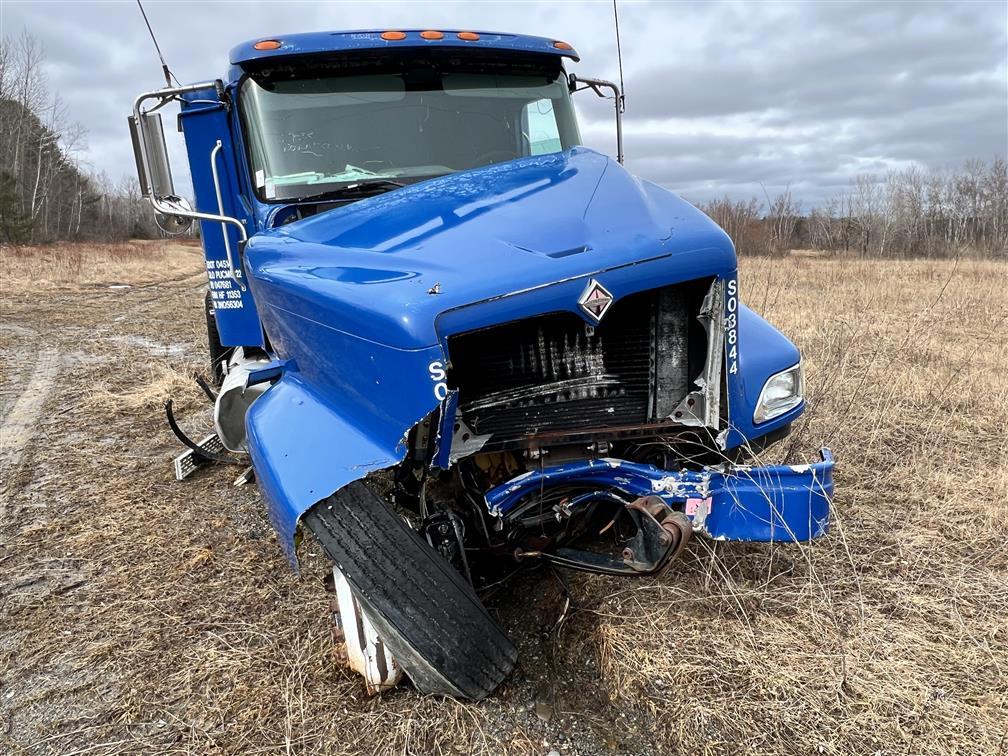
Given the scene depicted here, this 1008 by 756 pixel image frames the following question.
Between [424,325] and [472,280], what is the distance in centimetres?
22

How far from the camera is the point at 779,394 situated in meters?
2.85

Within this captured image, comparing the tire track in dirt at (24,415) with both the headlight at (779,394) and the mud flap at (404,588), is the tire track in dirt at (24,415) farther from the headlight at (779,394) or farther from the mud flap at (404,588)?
the headlight at (779,394)

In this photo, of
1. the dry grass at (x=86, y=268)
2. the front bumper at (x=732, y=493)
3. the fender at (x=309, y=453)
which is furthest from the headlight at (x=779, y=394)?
the dry grass at (x=86, y=268)

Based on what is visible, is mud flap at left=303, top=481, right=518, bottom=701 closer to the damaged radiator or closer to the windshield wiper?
the damaged radiator

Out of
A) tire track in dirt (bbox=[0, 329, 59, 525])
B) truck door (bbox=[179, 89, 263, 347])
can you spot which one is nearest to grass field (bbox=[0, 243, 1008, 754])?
tire track in dirt (bbox=[0, 329, 59, 525])

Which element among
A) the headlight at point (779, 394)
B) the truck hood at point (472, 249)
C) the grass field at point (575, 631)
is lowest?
the grass field at point (575, 631)

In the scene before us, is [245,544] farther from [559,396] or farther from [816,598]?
[816,598]

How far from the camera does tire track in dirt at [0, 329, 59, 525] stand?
496 cm

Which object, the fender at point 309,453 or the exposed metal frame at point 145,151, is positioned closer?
the fender at point 309,453

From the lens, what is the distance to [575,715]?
2.34 m

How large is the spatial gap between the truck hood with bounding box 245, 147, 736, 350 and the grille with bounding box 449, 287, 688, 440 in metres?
0.27

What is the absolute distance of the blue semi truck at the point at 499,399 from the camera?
2.05 m

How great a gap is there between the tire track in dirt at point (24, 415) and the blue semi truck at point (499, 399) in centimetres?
291

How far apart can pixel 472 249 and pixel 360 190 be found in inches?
61.9
